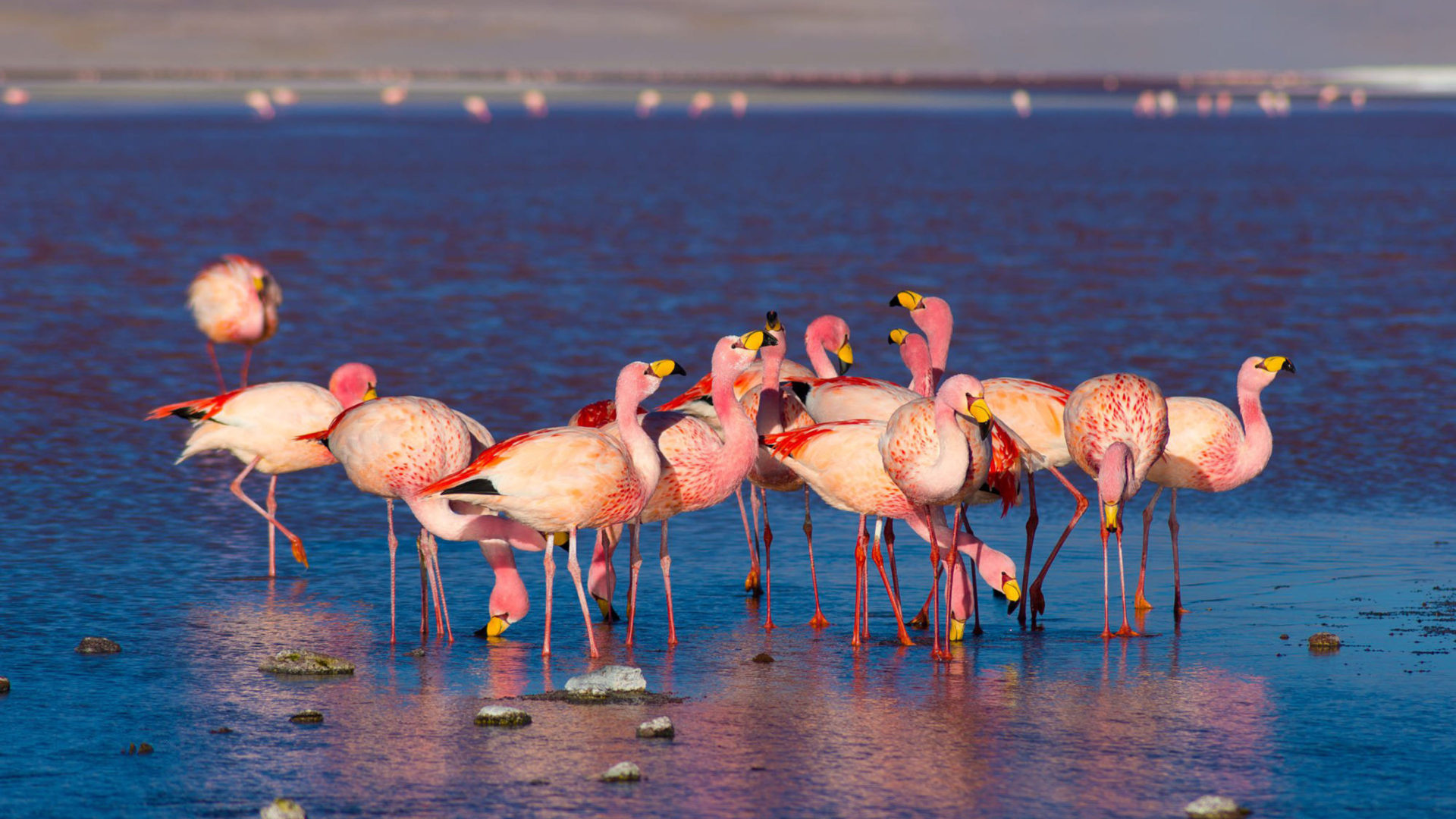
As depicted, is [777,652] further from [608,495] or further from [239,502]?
[239,502]

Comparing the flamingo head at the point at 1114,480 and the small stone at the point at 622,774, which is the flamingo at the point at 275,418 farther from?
the small stone at the point at 622,774

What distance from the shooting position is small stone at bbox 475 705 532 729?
21.1 feet

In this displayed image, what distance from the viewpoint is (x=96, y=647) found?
7410 mm

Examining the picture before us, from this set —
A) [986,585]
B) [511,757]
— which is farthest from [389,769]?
[986,585]

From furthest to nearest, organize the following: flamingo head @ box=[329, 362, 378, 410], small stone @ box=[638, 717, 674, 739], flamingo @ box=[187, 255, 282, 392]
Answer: flamingo @ box=[187, 255, 282, 392] → flamingo head @ box=[329, 362, 378, 410] → small stone @ box=[638, 717, 674, 739]

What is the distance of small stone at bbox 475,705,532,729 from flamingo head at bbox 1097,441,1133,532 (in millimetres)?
2820

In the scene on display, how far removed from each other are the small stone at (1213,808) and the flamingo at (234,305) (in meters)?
11.1

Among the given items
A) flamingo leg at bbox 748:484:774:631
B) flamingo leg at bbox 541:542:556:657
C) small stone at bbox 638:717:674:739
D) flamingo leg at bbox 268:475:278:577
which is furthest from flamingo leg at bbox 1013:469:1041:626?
flamingo leg at bbox 268:475:278:577

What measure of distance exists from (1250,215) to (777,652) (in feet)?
90.4

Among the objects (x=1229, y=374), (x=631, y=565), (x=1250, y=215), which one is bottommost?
(x=631, y=565)

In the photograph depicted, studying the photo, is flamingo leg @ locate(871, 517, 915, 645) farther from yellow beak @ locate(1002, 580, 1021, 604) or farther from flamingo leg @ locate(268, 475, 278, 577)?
flamingo leg @ locate(268, 475, 278, 577)

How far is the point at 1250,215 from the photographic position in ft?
109

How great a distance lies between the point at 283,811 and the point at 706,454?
298 centimetres

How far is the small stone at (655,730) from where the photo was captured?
6297mm
